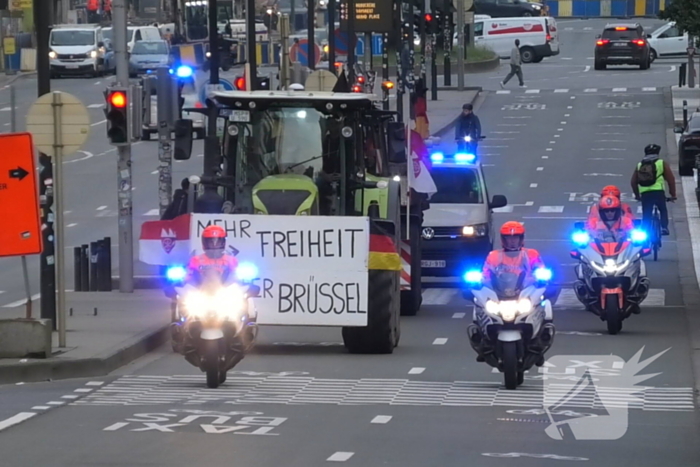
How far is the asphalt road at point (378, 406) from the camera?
452 inches

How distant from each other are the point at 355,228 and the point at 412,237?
15.5 feet

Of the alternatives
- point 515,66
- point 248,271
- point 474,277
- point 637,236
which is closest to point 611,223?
point 637,236

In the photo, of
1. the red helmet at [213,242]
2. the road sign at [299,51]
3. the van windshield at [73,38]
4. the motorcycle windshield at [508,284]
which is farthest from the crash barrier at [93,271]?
the van windshield at [73,38]

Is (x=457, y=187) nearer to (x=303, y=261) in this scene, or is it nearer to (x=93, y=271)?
(x=93, y=271)

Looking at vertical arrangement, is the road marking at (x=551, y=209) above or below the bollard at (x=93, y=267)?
below

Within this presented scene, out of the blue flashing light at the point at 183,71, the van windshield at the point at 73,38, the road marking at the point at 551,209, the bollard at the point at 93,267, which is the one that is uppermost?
the blue flashing light at the point at 183,71

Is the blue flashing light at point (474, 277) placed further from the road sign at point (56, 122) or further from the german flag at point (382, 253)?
the road sign at point (56, 122)

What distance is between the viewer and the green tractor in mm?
17641

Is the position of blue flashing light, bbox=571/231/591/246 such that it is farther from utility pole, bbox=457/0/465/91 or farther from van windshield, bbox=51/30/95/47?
van windshield, bbox=51/30/95/47

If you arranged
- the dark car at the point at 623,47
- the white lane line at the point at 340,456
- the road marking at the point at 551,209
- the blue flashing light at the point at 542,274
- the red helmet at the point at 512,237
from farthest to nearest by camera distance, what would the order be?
1. the dark car at the point at 623,47
2. the road marking at the point at 551,209
3. the red helmet at the point at 512,237
4. the blue flashing light at the point at 542,274
5. the white lane line at the point at 340,456

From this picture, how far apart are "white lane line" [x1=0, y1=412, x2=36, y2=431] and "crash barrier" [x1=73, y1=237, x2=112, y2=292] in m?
10.5

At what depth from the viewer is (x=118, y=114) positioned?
21.0m

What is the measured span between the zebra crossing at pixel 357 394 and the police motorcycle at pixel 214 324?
0.78 feet

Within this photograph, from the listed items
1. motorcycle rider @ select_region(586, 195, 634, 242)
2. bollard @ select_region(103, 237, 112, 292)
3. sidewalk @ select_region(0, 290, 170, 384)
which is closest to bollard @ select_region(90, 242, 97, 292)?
bollard @ select_region(103, 237, 112, 292)
